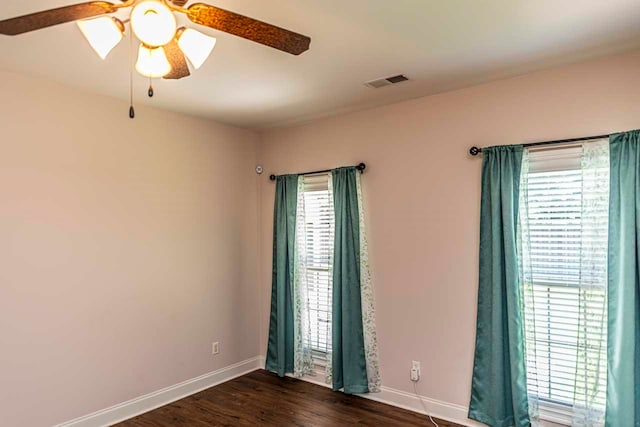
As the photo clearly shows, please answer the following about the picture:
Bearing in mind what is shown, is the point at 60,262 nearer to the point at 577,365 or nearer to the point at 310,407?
the point at 310,407

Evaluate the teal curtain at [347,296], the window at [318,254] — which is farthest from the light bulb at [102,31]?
the window at [318,254]

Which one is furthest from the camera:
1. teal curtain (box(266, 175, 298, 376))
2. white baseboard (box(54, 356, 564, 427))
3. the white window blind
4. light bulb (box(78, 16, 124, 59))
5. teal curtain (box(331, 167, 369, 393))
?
teal curtain (box(266, 175, 298, 376))

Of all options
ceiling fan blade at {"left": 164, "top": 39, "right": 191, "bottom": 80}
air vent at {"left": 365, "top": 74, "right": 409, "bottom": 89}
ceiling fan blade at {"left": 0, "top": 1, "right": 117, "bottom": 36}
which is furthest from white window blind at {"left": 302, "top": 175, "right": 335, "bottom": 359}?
ceiling fan blade at {"left": 0, "top": 1, "right": 117, "bottom": 36}

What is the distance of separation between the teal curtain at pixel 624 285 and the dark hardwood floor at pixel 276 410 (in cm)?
114

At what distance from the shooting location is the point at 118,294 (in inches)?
131

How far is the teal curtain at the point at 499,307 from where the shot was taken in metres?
2.85

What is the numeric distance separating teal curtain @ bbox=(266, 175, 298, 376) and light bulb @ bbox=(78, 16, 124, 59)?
2.61 metres

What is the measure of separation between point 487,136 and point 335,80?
119 cm

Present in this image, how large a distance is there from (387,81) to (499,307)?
1791 mm

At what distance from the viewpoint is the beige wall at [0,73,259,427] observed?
282 cm

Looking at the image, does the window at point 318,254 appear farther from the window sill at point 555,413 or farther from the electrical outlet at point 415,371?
the window sill at point 555,413

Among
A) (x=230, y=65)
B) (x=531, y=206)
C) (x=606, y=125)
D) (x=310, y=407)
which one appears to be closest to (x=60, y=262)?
(x=230, y=65)

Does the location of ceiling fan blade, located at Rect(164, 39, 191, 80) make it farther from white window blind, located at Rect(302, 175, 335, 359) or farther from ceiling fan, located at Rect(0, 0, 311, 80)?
white window blind, located at Rect(302, 175, 335, 359)

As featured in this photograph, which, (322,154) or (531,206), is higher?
(322,154)
